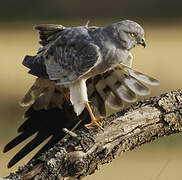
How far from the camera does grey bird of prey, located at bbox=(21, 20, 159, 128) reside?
18.4 ft

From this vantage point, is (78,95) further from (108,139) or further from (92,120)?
(108,139)

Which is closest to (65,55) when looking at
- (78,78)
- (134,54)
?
(78,78)

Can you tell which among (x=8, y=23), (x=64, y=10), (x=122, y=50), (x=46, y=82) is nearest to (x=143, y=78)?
(x=122, y=50)

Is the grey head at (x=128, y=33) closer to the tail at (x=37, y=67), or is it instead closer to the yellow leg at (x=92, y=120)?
the yellow leg at (x=92, y=120)

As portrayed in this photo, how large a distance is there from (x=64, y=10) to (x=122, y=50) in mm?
13385

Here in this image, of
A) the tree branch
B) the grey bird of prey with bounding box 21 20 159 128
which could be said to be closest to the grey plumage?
the grey bird of prey with bounding box 21 20 159 128

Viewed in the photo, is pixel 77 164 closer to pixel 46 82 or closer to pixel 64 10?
pixel 46 82

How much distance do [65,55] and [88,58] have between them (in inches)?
10.3

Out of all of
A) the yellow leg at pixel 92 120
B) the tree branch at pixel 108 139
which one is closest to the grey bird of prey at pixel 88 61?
the yellow leg at pixel 92 120

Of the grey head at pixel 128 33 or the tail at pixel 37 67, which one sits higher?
the grey head at pixel 128 33

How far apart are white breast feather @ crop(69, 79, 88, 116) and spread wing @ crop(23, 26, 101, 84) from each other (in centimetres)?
7

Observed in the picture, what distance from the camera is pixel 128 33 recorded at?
5.58 metres

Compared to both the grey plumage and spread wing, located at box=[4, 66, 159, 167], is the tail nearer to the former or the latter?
the grey plumage

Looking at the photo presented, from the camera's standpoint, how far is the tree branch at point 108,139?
4.80 m
